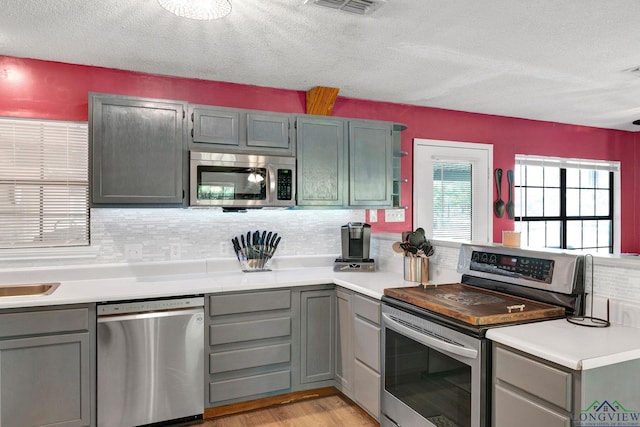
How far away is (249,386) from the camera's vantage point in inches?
113

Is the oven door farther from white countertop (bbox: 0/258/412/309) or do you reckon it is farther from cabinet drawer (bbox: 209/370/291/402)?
cabinet drawer (bbox: 209/370/291/402)

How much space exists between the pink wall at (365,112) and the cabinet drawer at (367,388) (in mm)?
1568

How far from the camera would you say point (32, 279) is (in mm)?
2885

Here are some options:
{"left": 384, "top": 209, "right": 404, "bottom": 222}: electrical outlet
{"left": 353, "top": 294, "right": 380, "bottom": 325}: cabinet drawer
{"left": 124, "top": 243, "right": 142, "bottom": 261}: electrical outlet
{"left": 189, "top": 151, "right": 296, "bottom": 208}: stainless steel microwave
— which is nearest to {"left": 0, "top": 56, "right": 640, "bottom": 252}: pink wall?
{"left": 384, "top": 209, "right": 404, "bottom": 222}: electrical outlet

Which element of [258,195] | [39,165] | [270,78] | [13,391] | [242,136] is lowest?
[13,391]

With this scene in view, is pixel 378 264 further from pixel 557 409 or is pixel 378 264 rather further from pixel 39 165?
pixel 39 165

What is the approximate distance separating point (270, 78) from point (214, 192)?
3.40 ft

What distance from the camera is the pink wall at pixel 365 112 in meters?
2.95

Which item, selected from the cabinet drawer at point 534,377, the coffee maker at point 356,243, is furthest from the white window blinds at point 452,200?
the cabinet drawer at point 534,377

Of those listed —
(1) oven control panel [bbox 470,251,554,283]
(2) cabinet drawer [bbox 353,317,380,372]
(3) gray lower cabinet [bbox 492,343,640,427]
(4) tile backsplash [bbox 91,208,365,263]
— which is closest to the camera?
(3) gray lower cabinet [bbox 492,343,640,427]

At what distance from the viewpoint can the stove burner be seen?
214 centimetres

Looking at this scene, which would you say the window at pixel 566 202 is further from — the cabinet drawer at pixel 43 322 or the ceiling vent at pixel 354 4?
the cabinet drawer at pixel 43 322

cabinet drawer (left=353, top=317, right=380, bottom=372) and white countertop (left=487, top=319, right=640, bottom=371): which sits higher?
white countertop (left=487, top=319, right=640, bottom=371)

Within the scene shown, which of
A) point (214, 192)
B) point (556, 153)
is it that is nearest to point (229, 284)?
point (214, 192)
